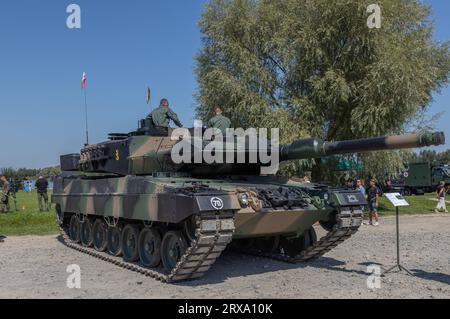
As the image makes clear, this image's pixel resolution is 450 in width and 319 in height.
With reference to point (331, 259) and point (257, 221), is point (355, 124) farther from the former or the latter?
point (257, 221)

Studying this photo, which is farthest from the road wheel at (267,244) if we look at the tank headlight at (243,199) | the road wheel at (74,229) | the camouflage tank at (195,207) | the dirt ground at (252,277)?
the road wheel at (74,229)

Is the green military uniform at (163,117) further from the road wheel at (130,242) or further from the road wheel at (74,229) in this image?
the road wheel at (74,229)

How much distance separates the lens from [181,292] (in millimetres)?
7781

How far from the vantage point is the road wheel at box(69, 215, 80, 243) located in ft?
43.1

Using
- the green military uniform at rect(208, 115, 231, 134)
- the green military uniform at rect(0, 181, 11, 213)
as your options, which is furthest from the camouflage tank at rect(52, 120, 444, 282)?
the green military uniform at rect(0, 181, 11, 213)

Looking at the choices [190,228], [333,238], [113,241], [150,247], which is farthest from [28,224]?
[333,238]

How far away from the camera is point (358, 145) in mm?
8094

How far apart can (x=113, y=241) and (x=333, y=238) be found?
4.91 metres

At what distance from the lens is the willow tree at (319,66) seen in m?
18.9

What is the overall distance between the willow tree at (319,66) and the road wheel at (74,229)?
8744 mm

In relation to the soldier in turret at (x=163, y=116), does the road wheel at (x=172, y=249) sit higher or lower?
lower

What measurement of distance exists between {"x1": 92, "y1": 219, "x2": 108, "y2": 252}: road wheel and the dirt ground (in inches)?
18.5

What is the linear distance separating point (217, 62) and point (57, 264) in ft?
42.6
